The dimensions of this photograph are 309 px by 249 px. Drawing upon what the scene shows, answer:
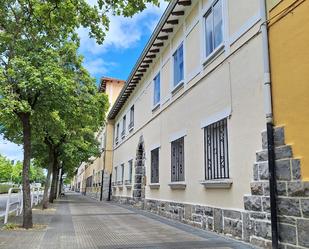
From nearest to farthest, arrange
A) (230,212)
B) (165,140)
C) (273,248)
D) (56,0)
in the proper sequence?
(56,0), (273,248), (230,212), (165,140)

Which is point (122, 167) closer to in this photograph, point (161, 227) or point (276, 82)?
point (161, 227)

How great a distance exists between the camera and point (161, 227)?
425 inches

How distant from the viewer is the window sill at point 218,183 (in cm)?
900

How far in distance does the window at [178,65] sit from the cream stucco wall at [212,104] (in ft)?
1.17

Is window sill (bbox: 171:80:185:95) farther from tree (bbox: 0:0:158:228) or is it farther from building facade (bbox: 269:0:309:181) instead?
building facade (bbox: 269:0:309:181)

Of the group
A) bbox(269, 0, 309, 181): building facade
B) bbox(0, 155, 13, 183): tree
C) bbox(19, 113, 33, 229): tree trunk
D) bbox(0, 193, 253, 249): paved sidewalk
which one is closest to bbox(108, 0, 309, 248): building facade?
bbox(269, 0, 309, 181): building facade

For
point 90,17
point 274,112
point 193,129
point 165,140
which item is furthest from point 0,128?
point 274,112

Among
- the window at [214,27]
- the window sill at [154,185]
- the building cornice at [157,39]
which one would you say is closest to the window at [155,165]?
the window sill at [154,185]

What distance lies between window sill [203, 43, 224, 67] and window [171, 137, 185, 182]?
3.15 m

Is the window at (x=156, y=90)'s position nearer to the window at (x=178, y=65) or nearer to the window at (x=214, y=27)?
the window at (x=178, y=65)

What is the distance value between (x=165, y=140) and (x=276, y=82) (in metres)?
8.20

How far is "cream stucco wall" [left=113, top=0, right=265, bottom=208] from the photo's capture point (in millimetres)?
8352

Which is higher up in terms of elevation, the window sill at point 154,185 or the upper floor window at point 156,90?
the upper floor window at point 156,90

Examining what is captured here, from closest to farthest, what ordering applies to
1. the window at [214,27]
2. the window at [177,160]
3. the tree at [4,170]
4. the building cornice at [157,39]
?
the window at [214,27], the window at [177,160], the building cornice at [157,39], the tree at [4,170]
